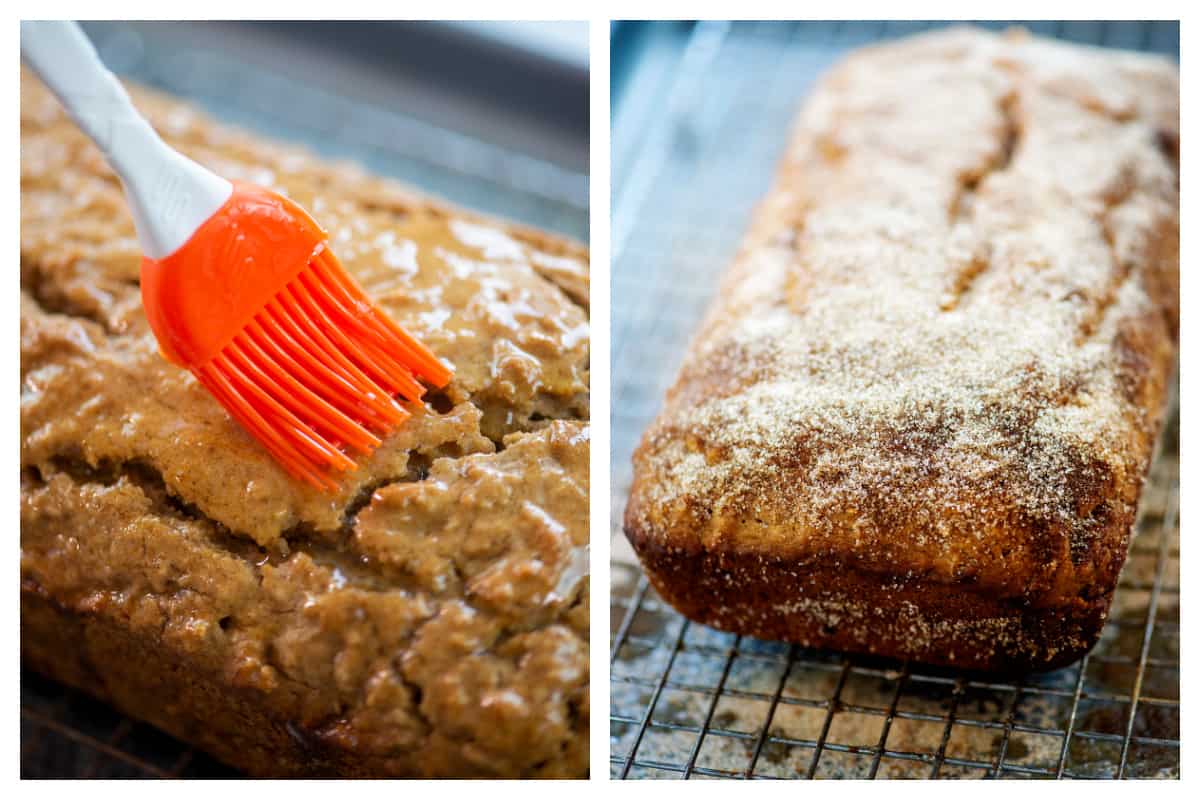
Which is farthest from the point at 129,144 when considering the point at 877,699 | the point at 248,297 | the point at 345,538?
the point at 877,699

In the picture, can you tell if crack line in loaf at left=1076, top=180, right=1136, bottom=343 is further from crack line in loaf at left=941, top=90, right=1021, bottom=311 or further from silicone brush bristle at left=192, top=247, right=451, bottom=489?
Result: silicone brush bristle at left=192, top=247, right=451, bottom=489

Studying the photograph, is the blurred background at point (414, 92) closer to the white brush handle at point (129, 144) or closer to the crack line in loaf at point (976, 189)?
the crack line in loaf at point (976, 189)

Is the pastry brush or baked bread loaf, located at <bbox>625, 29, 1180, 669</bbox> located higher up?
the pastry brush

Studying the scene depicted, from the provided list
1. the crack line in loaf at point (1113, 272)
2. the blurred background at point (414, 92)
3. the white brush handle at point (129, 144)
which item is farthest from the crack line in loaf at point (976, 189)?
the white brush handle at point (129, 144)

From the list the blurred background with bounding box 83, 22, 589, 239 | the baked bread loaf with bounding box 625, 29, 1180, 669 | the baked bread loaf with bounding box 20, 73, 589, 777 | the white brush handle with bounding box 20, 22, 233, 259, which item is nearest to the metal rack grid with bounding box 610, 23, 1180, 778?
the baked bread loaf with bounding box 625, 29, 1180, 669

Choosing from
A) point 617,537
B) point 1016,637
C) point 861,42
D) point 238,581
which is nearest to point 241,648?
point 238,581
